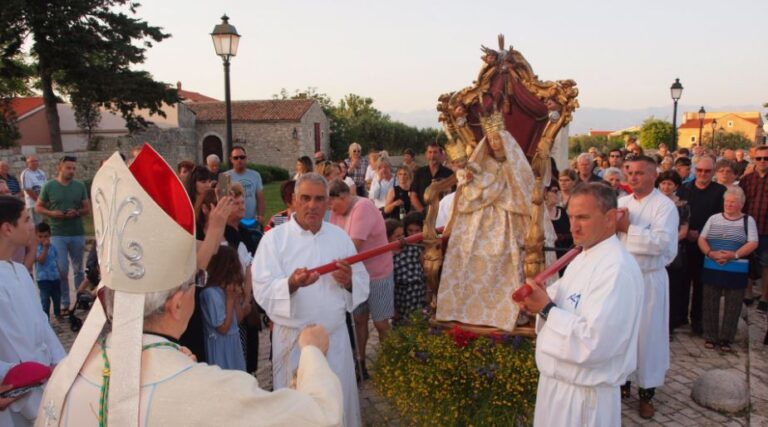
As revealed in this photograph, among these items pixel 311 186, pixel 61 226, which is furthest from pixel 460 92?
pixel 61 226

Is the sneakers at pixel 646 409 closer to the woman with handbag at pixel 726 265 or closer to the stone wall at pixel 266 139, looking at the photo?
the woman with handbag at pixel 726 265

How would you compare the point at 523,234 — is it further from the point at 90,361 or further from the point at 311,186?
the point at 90,361

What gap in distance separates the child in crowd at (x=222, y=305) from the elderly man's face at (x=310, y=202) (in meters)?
0.63

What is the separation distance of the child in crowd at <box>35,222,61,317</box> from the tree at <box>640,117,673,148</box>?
2129 inches

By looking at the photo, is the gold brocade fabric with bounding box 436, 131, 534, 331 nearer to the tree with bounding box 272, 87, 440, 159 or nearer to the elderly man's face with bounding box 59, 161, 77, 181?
the elderly man's face with bounding box 59, 161, 77, 181

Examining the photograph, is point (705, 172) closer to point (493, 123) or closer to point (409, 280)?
point (493, 123)

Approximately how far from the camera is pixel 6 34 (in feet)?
89.6

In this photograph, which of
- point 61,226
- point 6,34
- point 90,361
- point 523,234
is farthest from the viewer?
point 6,34

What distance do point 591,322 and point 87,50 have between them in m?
32.2

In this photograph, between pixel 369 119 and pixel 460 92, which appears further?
pixel 369 119

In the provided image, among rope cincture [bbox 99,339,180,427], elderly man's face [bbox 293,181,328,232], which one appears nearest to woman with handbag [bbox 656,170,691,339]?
elderly man's face [bbox 293,181,328,232]

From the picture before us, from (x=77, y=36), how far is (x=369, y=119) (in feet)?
94.0

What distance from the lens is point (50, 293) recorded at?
7.52 meters

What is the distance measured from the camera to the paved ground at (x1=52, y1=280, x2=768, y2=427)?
494 centimetres
